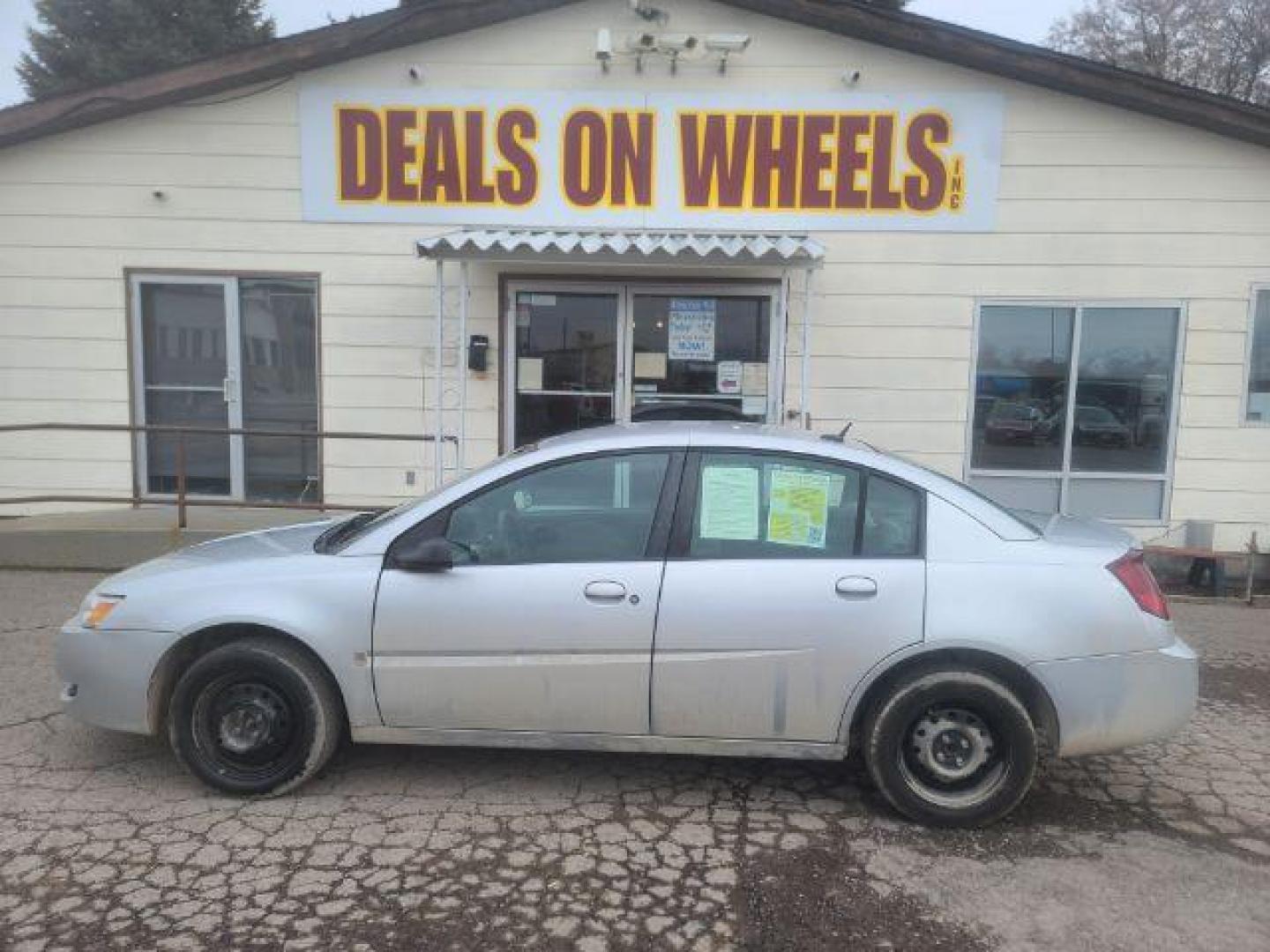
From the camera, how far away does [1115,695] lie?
351 cm

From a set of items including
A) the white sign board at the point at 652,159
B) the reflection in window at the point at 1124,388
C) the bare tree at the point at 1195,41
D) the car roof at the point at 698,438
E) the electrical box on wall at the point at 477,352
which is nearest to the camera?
the car roof at the point at 698,438

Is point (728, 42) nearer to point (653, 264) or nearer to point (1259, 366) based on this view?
point (653, 264)

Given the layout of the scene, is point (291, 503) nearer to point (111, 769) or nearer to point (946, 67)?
point (111, 769)

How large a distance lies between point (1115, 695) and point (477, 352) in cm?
596

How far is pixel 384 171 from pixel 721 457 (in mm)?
5582

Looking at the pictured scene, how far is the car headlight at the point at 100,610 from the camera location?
12.4 ft

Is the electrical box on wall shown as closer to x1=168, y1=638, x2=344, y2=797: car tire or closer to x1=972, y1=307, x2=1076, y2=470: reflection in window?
x1=972, y1=307, x2=1076, y2=470: reflection in window

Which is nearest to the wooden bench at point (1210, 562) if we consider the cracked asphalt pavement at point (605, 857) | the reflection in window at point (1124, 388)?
the reflection in window at point (1124, 388)

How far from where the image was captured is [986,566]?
3576 millimetres

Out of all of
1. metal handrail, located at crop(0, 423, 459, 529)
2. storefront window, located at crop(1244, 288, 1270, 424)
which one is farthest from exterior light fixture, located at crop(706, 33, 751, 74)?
storefront window, located at crop(1244, 288, 1270, 424)

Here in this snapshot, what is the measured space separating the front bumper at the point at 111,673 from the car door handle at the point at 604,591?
1.65 metres

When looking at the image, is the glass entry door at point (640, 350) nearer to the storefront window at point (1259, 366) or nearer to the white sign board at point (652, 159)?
the white sign board at point (652, 159)

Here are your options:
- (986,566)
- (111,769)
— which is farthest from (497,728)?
(986,566)

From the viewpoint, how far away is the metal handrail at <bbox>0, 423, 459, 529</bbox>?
7.61 m
